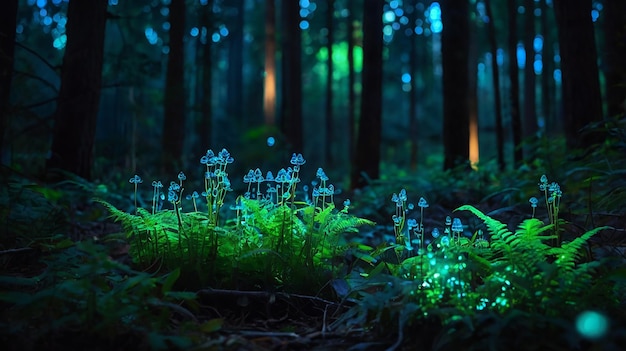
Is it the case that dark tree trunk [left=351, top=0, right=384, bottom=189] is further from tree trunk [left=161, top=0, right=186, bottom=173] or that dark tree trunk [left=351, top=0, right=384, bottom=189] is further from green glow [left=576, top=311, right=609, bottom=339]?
green glow [left=576, top=311, right=609, bottom=339]

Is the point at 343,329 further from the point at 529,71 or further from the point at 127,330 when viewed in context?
the point at 529,71

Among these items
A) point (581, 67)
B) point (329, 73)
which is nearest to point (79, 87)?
point (581, 67)

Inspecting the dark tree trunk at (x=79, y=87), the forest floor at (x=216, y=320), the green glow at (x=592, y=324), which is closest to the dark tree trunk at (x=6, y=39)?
the dark tree trunk at (x=79, y=87)

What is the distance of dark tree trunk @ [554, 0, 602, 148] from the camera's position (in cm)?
685

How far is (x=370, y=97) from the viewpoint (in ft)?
36.3

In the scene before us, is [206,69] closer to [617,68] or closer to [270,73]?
[270,73]

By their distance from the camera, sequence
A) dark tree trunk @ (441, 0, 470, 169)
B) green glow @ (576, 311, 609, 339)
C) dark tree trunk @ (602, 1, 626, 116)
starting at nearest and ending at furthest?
1. green glow @ (576, 311, 609, 339)
2. dark tree trunk @ (602, 1, 626, 116)
3. dark tree trunk @ (441, 0, 470, 169)

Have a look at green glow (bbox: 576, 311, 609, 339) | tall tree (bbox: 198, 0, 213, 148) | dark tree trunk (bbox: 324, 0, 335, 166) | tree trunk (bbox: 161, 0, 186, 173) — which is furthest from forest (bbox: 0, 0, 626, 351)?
dark tree trunk (bbox: 324, 0, 335, 166)

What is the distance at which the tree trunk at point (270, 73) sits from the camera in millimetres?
17719

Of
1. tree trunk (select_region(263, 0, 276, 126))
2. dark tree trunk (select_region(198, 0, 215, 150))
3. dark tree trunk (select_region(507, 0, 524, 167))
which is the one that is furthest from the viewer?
tree trunk (select_region(263, 0, 276, 126))

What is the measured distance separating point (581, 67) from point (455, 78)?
2.84m

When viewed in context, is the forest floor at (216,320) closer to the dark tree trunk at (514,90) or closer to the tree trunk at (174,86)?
the dark tree trunk at (514,90)

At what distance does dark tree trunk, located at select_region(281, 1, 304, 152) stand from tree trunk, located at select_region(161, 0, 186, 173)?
3.98 metres

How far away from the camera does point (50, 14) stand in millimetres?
14070
